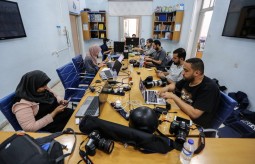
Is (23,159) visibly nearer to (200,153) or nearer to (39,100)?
(39,100)

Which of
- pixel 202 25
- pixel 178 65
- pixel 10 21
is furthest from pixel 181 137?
pixel 202 25

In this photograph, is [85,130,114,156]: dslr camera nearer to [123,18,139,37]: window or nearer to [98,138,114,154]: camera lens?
[98,138,114,154]: camera lens

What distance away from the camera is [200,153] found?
2.95 feet

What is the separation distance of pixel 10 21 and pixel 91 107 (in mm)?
2244

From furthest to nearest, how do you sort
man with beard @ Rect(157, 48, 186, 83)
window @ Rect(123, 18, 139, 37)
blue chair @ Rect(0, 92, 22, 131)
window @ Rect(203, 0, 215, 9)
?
window @ Rect(123, 18, 139, 37), window @ Rect(203, 0, 215, 9), man with beard @ Rect(157, 48, 186, 83), blue chair @ Rect(0, 92, 22, 131)

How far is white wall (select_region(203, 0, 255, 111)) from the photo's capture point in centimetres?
222

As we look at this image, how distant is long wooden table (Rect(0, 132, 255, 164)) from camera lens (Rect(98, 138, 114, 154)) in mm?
34

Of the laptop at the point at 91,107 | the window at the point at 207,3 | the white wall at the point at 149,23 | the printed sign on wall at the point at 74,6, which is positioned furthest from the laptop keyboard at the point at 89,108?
the white wall at the point at 149,23

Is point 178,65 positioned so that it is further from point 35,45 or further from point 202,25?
point 202,25

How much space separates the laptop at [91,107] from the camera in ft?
4.10

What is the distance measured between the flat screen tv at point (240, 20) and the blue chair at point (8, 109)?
3375 millimetres

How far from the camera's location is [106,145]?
2.86ft

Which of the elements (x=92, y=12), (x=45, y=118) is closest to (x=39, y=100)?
(x=45, y=118)

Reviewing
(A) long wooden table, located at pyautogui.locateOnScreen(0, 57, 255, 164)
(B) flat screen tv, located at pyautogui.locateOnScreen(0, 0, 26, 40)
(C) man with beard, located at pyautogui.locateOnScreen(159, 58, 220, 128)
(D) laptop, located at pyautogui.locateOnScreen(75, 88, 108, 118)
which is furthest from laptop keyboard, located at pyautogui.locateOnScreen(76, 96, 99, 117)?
(B) flat screen tv, located at pyautogui.locateOnScreen(0, 0, 26, 40)
